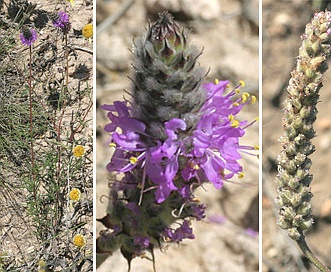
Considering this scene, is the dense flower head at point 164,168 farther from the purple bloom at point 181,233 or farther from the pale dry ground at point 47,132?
the pale dry ground at point 47,132

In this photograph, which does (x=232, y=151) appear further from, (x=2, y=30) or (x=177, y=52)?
(x=2, y=30)

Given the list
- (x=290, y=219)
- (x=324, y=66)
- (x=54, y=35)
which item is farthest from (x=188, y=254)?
(x=324, y=66)

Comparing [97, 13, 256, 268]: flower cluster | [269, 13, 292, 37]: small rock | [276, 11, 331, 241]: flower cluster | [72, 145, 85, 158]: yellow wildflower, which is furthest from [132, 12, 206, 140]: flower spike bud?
[269, 13, 292, 37]: small rock

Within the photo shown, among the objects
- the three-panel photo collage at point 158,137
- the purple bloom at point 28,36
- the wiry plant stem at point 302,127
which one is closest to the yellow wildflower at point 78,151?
the three-panel photo collage at point 158,137

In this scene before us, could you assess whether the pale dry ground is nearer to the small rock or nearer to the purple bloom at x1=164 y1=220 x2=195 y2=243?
the purple bloom at x1=164 y1=220 x2=195 y2=243

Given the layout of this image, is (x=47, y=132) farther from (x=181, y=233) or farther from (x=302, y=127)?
(x=302, y=127)

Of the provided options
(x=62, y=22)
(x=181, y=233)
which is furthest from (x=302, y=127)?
(x=62, y=22)
